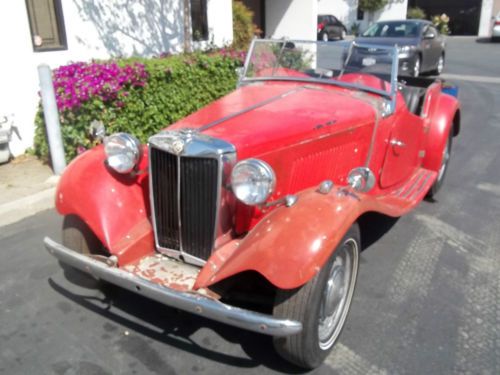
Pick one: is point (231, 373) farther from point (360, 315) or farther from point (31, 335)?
point (31, 335)

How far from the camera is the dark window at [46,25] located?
6.29 metres

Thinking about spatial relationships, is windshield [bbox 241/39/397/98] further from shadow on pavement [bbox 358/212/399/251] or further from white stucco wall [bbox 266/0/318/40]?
white stucco wall [bbox 266/0/318/40]

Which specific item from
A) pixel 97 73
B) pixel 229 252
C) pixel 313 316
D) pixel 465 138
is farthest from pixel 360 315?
pixel 465 138

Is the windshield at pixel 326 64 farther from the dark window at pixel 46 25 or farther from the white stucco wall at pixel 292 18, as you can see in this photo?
the white stucco wall at pixel 292 18

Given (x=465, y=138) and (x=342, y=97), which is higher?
(x=342, y=97)

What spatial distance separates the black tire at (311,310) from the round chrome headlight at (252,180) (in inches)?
19.4

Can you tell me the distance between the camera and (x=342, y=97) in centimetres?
368

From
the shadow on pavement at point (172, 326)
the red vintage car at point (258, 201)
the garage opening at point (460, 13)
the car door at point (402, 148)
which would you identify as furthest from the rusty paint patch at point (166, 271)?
the garage opening at point (460, 13)

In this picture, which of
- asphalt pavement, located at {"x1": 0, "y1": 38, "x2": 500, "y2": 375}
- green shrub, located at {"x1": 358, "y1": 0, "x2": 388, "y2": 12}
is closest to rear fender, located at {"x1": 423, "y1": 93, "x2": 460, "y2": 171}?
asphalt pavement, located at {"x1": 0, "y1": 38, "x2": 500, "y2": 375}

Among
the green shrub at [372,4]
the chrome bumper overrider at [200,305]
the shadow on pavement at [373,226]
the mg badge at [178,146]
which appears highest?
the green shrub at [372,4]

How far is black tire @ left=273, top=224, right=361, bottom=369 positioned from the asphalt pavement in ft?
0.41

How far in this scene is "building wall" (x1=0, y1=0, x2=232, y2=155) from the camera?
5992 millimetres

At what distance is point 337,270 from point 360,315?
20.0 inches

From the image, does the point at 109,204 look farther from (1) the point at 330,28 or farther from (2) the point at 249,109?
(1) the point at 330,28
